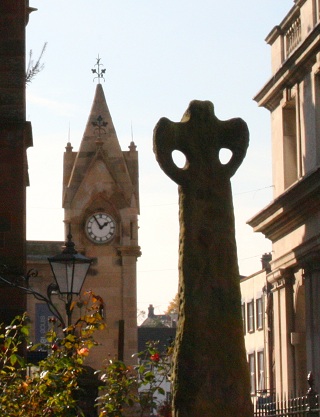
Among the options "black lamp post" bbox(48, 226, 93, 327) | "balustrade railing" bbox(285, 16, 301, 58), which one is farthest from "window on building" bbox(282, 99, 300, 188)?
"black lamp post" bbox(48, 226, 93, 327)

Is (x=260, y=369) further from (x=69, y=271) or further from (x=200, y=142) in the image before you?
(x=200, y=142)

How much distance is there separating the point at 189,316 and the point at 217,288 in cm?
32

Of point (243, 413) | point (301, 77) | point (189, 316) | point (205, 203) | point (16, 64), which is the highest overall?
point (301, 77)

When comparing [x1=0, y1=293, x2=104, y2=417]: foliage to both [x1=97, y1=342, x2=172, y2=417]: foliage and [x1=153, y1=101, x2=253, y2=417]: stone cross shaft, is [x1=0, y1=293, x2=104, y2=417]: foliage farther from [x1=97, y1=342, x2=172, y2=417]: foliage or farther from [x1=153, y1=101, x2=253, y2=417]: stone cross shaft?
[x1=153, y1=101, x2=253, y2=417]: stone cross shaft

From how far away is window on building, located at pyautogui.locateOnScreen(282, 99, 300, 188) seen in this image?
117 ft

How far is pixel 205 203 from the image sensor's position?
492 inches

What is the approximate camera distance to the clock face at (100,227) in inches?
2293

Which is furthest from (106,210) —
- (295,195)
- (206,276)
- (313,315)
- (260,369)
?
(206,276)

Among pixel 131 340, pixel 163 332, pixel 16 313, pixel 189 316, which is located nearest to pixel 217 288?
pixel 189 316

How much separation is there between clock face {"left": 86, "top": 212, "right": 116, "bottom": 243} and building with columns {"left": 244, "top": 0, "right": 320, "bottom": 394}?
69.8 feet

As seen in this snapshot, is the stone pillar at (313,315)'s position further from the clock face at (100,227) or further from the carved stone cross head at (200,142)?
the clock face at (100,227)

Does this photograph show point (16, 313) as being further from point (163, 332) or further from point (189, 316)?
point (163, 332)

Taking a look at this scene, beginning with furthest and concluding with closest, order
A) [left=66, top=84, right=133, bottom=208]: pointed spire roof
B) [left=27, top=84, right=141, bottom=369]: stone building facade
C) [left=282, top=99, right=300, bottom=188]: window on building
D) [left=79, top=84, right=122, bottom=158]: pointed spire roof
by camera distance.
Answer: [left=79, top=84, right=122, bottom=158]: pointed spire roof → [left=66, top=84, right=133, bottom=208]: pointed spire roof → [left=27, top=84, right=141, bottom=369]: stone building facade → [left=282, top=99, right=300, bottom=188]: window on building

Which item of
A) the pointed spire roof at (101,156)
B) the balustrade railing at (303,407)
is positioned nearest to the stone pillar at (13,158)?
the balustrade railing at (303,407)
